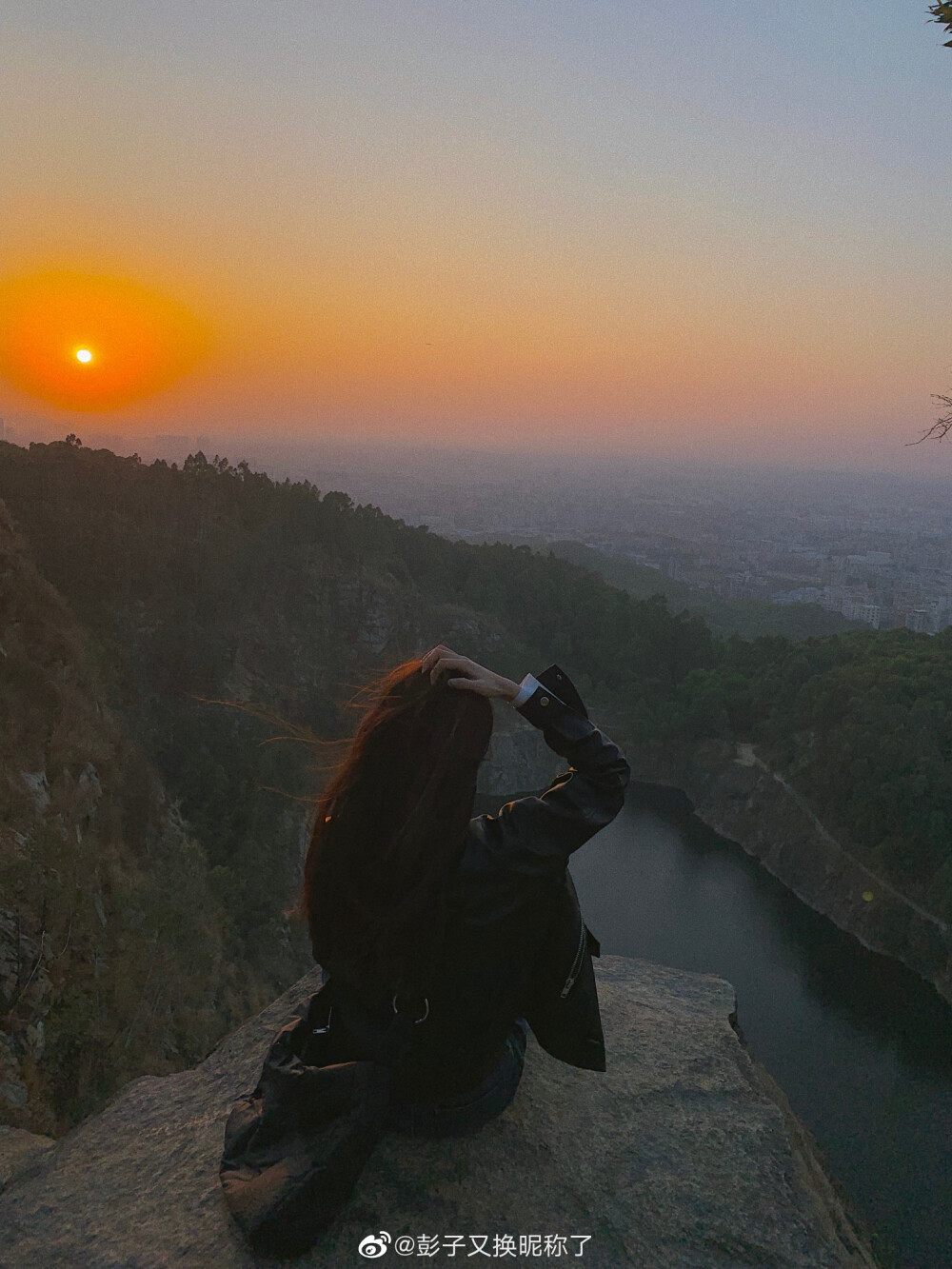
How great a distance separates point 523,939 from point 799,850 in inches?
1048

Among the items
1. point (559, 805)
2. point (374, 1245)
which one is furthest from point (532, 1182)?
point (559, 805)

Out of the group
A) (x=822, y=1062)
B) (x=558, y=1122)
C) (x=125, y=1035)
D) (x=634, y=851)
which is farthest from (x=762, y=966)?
(x=558, y=1122)

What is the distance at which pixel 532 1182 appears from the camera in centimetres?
220

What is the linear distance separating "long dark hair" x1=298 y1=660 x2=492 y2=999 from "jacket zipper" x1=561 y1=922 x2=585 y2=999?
1.18ft

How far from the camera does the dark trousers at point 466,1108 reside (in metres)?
2.18

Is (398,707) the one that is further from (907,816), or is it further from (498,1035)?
(907,816)

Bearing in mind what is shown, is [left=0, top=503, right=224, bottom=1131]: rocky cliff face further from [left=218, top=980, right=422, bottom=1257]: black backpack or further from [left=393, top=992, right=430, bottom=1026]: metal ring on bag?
[left=393, top=992, right=430, bottom=1026]: metal ring on bag

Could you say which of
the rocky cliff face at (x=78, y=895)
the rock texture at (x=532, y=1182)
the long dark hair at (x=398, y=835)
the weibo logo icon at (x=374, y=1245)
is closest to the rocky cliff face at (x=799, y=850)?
the rocky cliff face at (x=78, y=895)

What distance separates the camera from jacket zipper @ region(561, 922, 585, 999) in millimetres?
2039

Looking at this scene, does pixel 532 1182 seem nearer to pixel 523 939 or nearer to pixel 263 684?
pixel 523 939

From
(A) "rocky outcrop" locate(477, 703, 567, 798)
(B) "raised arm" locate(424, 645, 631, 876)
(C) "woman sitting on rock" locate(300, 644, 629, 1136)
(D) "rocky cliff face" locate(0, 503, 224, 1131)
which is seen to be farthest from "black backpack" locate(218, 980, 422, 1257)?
(A) "rocky outcrop" locate(477, 703, 567, 798)

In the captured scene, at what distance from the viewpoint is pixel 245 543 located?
2959 cm

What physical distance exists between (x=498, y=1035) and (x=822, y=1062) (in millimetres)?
18597

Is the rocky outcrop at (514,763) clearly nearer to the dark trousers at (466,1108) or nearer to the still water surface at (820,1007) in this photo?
the still water surface at (820,1007)
